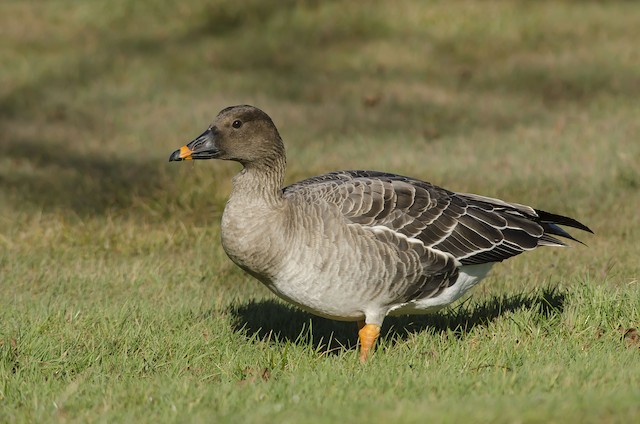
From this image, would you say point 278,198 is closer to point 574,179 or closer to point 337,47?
point 574,179

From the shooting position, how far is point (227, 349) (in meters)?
6.26

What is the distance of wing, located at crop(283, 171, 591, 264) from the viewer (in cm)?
615

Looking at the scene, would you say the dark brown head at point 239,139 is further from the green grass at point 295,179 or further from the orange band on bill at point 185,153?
the green grass at point 295,179

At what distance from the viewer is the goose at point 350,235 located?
590 centimetres

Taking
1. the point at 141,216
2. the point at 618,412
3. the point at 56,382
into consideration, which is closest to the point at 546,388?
the point at 618,412

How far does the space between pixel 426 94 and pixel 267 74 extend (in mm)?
2639

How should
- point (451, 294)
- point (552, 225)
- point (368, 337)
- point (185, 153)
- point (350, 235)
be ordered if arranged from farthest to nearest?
point (552, 225) < point (451, 294) < point (368, 337) < point (185, 153) < point (350, 235)

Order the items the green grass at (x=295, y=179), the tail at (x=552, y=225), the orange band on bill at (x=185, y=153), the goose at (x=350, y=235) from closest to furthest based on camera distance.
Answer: the green grass at (x=295, y=179) → the goose at (x=350, y=235) → the orange band on bill at (x=185, y=153) → the tail at (x=552, y=225)

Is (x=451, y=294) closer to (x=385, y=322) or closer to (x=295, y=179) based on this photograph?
(x=385, y=322)

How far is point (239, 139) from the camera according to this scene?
20.5 feet

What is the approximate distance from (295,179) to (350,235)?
4345mm

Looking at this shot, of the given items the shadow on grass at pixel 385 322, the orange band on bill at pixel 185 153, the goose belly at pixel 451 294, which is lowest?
the shadow on grass at pixel 385 322

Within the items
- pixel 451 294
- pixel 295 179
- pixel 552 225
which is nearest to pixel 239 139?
pixel 451 294

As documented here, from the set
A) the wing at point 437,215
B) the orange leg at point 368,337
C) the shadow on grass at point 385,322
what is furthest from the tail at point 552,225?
the orange leg at point 368,337
